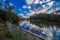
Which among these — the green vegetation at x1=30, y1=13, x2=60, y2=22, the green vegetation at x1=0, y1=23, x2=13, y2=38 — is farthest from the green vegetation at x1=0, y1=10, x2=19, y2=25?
the green vegetation at x1=30, y1=13, x2=60, y2=22

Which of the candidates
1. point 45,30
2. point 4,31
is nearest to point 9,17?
point 4,31

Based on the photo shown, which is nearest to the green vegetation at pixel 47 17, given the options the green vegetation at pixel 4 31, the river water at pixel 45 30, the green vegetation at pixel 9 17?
the river water at pixel 45 30

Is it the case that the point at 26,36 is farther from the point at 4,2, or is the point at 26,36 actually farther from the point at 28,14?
the point at 4,2

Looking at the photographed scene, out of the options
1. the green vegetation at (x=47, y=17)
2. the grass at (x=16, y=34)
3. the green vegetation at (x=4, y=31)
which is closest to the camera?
the green vegetation at (x=47, y=17)

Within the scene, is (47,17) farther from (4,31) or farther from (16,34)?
(4,31)

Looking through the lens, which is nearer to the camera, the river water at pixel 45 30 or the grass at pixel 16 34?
the river water at pixel 45 30

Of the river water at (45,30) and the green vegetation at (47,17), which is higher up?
the green vegetation at (47,17)

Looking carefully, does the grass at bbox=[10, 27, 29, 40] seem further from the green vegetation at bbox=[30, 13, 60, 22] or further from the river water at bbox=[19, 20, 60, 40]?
the green vegetation at bbox=[30, 13, 60, 22]

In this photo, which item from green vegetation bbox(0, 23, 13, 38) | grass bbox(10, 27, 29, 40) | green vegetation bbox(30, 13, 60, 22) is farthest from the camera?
green vegetation bbox(0, 23, 13, 38)

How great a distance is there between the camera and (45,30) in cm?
219

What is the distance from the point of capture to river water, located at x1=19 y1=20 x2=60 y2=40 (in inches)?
84.0

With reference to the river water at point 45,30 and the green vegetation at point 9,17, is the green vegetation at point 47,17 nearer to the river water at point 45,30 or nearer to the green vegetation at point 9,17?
the river water at point 45,30

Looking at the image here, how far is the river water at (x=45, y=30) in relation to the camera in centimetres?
213

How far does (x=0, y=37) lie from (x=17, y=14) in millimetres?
471
